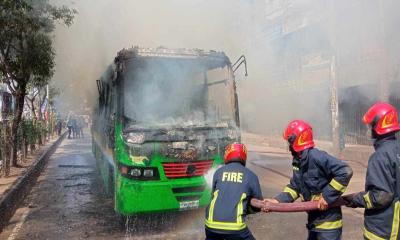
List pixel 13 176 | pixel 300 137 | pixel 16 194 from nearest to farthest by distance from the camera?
pixel 300 137 < pixel 16 194 < pixel 13 176

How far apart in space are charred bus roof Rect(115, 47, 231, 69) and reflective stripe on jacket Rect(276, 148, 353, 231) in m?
2.97

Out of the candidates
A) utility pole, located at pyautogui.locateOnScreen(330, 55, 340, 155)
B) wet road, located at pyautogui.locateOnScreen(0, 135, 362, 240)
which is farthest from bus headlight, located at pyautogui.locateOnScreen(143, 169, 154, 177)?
utility pole, located at pyautogui.locateOnScreen(330, 55, 340, 155)

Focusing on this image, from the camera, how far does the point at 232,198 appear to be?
10.1ft

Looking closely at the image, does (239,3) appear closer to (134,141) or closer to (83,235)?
(134,141)

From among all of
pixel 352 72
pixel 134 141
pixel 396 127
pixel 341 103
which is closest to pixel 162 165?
pixel 134 141

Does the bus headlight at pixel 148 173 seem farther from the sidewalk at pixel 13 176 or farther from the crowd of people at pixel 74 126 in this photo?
the crowd of people at pixel 74 126

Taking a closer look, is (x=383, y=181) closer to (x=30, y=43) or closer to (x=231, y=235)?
(x=231, y=235)

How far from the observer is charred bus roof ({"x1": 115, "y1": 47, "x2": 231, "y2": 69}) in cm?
547

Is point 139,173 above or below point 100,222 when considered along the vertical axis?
above

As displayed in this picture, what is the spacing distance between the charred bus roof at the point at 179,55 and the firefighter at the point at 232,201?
2755 mm

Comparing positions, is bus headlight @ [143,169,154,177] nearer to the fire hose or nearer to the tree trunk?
the fire hose

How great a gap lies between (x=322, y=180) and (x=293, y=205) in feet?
0.93

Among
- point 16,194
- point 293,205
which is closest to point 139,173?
point 293,205

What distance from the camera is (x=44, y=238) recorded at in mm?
5168
